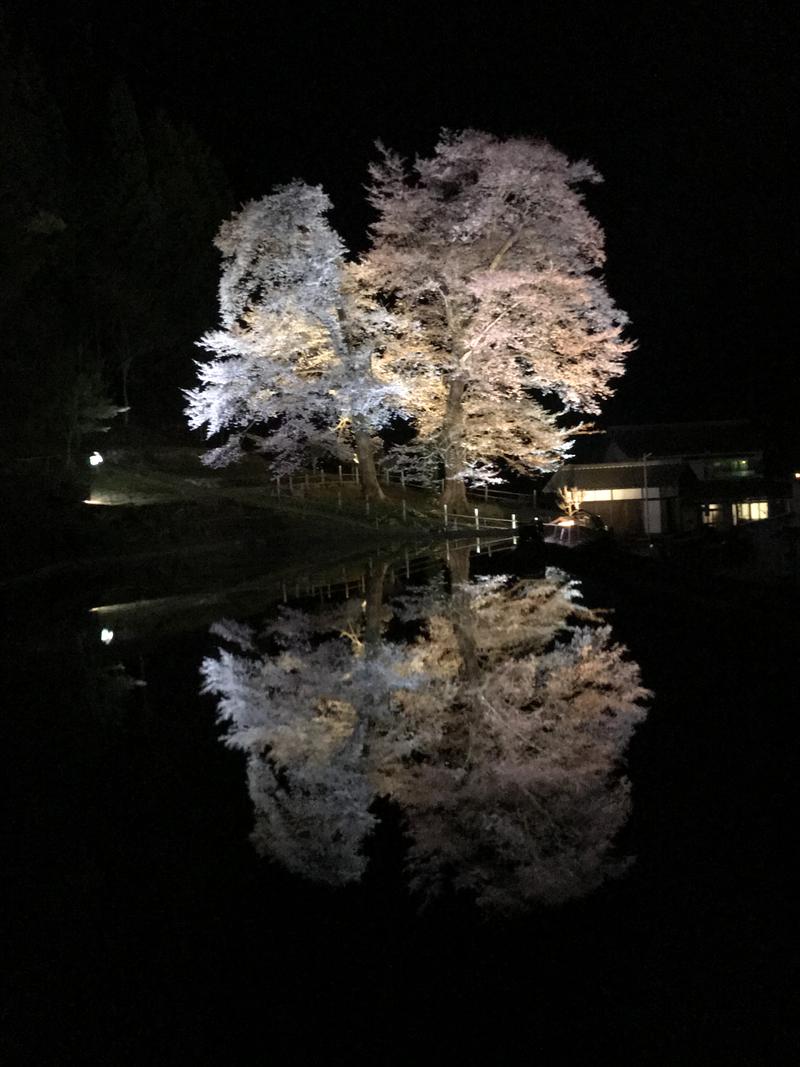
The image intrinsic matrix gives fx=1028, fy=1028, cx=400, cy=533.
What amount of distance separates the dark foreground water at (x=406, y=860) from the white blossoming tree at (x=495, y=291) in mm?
25179

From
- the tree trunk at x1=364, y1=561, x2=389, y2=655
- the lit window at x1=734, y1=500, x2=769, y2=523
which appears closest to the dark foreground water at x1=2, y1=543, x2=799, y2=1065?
the tree trunk at x1=364, y1=561, x2=389, y2=655

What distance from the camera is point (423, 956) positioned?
4305 millimetres

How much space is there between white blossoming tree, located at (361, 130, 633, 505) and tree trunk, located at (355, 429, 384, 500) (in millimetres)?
2933

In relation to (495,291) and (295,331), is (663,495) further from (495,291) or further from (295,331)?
(295,331)

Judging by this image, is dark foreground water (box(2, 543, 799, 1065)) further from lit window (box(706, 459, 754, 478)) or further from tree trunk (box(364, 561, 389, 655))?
lit window (box(706, 459, 754, 478))

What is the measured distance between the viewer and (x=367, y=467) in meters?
41.3

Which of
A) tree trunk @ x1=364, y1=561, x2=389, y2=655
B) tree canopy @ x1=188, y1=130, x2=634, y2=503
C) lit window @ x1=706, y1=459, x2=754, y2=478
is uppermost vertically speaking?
tree canopy @ x1=188, y1=130, x2=634, y2=503

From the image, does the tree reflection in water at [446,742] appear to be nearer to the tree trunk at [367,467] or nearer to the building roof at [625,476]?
the tree trunk at [367,467]

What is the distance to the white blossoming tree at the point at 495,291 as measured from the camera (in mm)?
34312

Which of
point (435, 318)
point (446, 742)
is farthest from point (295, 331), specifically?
point (446, 742)

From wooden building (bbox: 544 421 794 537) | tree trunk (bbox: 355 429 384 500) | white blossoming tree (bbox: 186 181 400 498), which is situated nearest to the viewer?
white blossoming tree (bbox: 186 181 400 498)

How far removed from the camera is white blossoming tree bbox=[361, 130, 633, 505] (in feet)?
113

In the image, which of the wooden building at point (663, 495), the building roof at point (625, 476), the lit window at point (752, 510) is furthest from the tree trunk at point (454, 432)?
the lit window at point (752, 510)

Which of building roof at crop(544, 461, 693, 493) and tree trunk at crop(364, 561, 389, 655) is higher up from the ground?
building roof at crop(544, 461, 693, 493)
